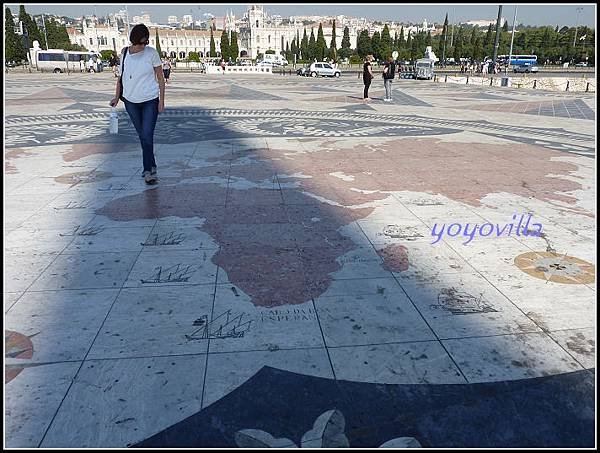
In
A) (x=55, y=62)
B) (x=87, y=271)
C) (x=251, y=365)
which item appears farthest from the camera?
(x=55, y=62)

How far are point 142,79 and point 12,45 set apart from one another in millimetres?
60214

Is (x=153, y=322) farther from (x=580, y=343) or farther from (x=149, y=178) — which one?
(x=149, y=178)

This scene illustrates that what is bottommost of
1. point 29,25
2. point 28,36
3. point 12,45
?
point 12,45

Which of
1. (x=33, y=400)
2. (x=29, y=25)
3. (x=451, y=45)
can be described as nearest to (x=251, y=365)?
(x=33, y=400)

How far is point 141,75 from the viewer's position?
20.2ft

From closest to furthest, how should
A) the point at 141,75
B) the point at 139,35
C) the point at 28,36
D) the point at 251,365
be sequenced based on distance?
the point at 251,365
the point at 139,35
the point at 141,75
the point at 28,36

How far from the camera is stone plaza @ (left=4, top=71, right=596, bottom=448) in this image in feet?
8.10

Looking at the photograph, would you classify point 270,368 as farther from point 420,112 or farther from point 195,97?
point 195,97

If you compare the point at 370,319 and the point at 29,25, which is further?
the point at 29,25

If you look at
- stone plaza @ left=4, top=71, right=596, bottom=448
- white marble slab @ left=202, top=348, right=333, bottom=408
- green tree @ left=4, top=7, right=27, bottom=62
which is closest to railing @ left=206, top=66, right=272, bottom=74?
green tree @ left=4, top=7, right=27, bottom=62

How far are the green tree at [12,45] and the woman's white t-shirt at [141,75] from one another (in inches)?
2278

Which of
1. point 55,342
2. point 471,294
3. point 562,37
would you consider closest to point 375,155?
point 471,294

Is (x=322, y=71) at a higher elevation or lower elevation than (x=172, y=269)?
higher

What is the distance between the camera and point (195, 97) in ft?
66.5
